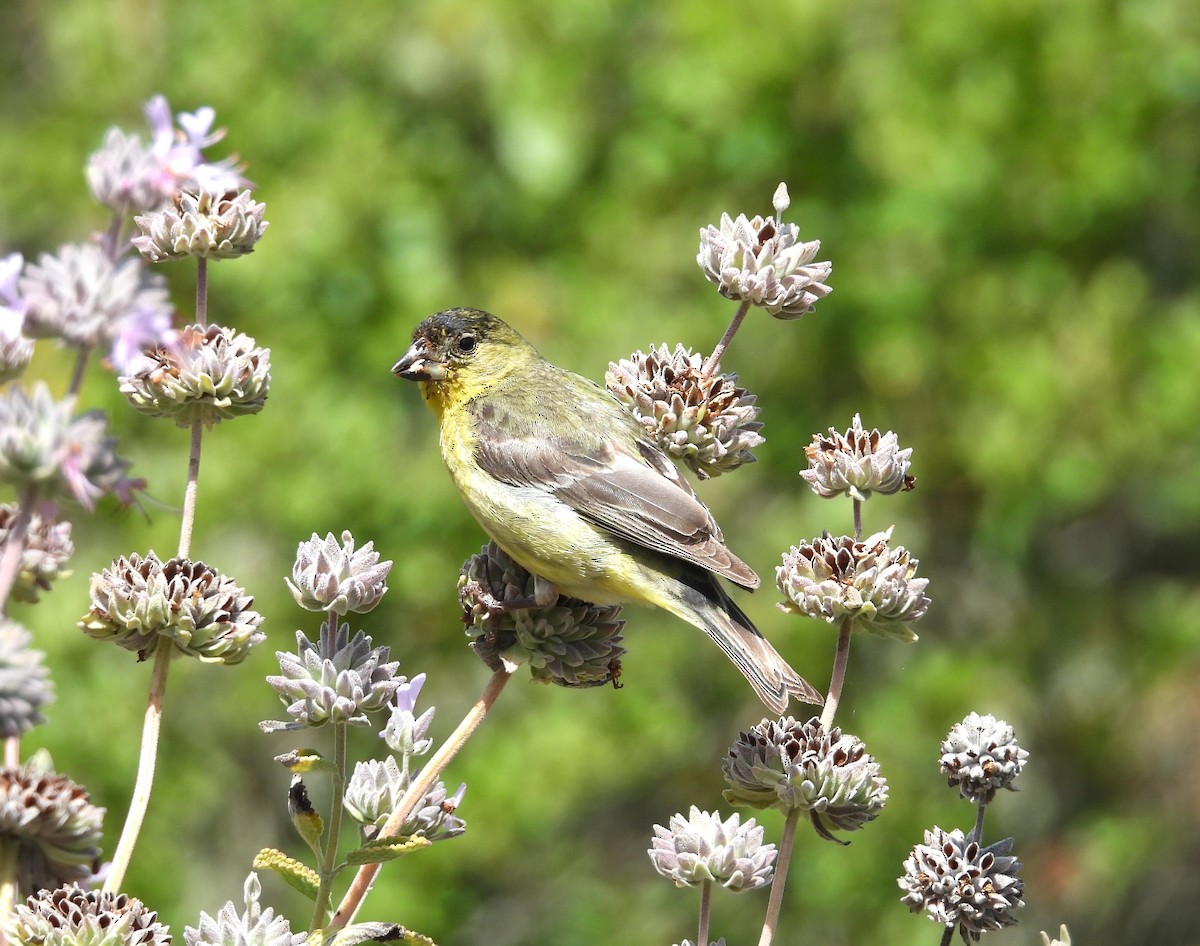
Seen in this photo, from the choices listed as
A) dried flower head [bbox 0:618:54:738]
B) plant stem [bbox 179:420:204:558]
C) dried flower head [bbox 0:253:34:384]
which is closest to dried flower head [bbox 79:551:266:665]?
plant stem [bbox 179:420:204:558]

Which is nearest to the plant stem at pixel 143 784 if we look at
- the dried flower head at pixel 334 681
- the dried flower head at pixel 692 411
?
the dried flower head at pixel 334 681

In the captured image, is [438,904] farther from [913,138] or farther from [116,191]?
[116,191]

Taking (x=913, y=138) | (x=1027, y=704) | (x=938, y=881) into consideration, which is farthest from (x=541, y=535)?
(x=1027, y=704)

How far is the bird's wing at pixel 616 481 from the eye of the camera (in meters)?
3.74

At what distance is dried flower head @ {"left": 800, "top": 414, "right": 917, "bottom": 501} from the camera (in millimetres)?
2396

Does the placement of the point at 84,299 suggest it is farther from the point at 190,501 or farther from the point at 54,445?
the point at 190,501

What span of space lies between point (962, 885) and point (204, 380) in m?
1.30

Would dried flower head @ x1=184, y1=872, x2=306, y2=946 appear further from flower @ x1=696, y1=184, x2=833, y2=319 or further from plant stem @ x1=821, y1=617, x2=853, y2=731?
flower @ x1=696, y1=184, x2=833, y2=319

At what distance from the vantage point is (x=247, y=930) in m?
1.89

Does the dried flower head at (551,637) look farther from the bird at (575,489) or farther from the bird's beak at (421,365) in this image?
the bird's beak at (421,365)

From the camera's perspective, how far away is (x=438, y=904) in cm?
783

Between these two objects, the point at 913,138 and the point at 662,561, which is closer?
the point at 662,561

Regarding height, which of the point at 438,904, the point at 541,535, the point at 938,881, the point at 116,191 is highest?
the point at 438,904

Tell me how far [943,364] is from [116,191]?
721cm
